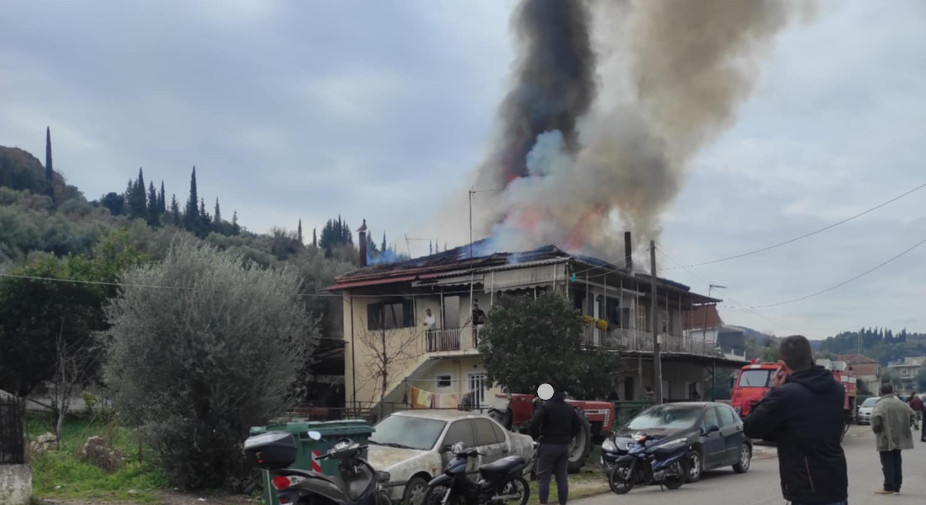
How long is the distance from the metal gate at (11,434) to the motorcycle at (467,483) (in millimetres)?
5936

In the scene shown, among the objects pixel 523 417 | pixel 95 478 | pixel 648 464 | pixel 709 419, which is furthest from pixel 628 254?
pixel 95 478

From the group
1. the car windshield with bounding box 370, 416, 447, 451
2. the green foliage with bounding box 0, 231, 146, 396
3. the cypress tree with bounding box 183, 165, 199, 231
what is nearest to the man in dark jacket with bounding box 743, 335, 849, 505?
the car windshield with bounding box 370, 416, 447, 451

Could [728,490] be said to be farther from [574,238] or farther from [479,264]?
[574,238]

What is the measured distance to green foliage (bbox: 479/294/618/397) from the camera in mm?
22547

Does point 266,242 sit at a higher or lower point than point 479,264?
higher

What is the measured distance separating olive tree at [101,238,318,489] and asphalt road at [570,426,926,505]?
5.65m

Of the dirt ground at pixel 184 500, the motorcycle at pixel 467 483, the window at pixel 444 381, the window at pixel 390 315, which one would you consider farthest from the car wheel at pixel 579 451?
the window at pixel 390 315

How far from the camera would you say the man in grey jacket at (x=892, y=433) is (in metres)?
12.6

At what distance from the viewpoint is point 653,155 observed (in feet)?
125

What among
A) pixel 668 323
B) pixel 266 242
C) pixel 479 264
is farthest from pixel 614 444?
pixel 266 242

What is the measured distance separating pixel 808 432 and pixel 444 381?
1188 inches

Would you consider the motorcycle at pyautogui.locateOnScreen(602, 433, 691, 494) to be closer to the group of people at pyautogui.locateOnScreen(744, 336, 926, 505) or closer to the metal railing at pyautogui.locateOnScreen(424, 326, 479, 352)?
the group of people at pyautogui.locateOnScreen(744, 336, 926, 505)

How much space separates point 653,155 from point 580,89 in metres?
6.66

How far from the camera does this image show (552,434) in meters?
11.0
